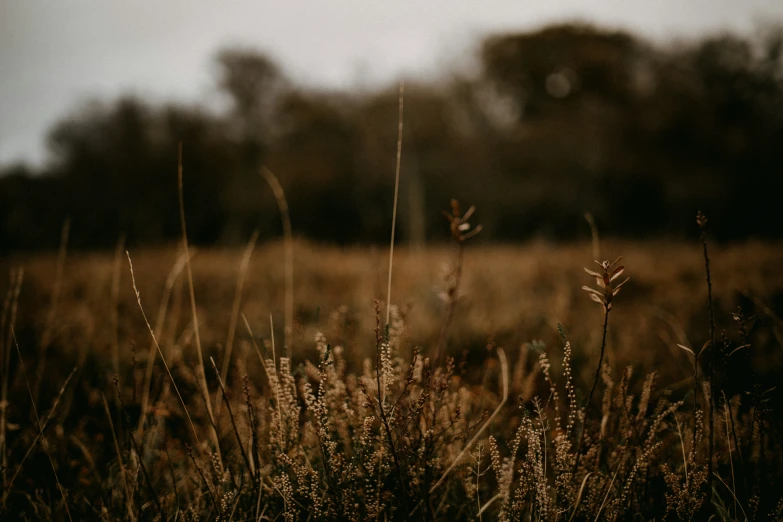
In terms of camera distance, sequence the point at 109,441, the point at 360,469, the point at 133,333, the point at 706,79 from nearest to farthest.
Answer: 1. the point at 360,469
2. the point at 109,441
3. the point at 133,333
4. the point at 706,79

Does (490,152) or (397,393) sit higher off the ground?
(490,152)

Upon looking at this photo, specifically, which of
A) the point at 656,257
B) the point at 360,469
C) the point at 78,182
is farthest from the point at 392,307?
the point at 78,182

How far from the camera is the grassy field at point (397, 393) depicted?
1.20 meters

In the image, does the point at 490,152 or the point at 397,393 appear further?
the point at 490,152

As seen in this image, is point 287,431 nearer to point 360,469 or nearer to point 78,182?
point 360,469

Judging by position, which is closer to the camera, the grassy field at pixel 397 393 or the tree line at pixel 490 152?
the grassy field at pixel 397 393

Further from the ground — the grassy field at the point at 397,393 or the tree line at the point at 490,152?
the tree line at the point at 490,152

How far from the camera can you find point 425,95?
46.8 feet

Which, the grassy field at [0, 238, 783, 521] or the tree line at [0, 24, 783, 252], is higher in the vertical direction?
the tree line at [0, 24, 783, 252]

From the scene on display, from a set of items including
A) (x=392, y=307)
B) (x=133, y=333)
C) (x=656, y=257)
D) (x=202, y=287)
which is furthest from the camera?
(x=656, y=257)

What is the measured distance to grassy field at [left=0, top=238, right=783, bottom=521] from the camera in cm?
120

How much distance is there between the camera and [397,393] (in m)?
1.54

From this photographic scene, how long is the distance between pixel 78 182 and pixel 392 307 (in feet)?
50.0

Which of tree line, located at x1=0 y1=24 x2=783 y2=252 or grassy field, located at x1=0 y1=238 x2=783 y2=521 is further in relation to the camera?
tree line, located at x1=0 y1=24 x2=783 y2=252
